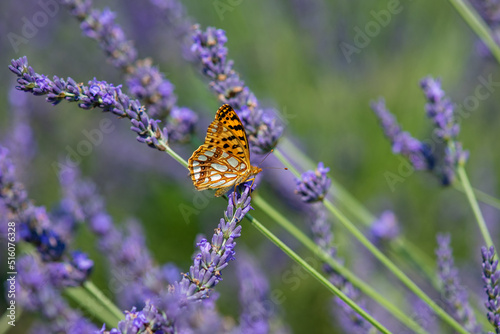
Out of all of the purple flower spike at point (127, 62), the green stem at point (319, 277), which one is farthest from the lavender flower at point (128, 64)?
the green stem at point (319, 277)

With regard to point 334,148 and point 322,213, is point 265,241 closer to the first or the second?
point 334,148

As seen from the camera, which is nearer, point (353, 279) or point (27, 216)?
point (353, 279)

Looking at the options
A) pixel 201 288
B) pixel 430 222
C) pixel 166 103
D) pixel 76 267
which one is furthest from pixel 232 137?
pixel 430 222

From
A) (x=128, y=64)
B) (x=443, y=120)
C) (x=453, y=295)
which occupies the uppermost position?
(x=443, y=120)

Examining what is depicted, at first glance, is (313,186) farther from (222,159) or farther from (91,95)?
(91,95)

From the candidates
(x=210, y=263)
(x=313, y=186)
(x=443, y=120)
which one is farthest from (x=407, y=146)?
(x=210, y=263)

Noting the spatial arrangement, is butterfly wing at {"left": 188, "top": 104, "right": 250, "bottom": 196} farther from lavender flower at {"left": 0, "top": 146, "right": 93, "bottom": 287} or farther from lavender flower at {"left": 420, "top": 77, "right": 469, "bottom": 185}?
lavender flower at {"left": 420, "top": 77, "right": 469, "bottom": 185}

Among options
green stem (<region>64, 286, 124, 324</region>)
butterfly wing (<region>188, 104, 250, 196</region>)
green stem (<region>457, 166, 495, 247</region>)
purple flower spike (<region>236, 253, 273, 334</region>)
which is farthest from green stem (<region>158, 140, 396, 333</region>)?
green stem (<region>64, 286, 124, 324</region>)
